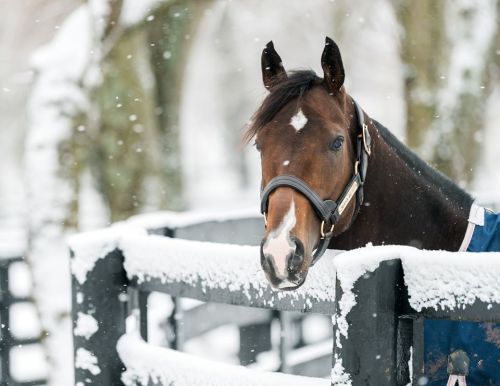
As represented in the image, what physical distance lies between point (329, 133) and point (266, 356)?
8.55ft

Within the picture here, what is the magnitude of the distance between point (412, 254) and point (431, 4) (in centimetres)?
740

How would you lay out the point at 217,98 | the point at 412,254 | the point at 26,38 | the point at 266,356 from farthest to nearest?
1. the point at 217,98
2. the point at 26,38
3. the point at 266,356
4. the point at 412,254

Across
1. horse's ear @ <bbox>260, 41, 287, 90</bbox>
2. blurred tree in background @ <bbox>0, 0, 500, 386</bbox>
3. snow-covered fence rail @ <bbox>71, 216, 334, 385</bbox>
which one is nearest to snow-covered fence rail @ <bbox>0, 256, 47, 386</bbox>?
blurred tree in background @ <bbox>0, 0, 500, 386</bbox>

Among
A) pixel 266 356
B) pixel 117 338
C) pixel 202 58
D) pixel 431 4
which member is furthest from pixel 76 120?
pixel 202 58

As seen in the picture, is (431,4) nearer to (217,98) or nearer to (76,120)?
(76,120)

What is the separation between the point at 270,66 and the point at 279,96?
12.1 inches

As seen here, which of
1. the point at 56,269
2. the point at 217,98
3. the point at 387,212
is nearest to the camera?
the point at 387,212

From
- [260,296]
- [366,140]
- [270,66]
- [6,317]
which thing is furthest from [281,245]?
[6,317]

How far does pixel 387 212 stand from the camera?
2.75m

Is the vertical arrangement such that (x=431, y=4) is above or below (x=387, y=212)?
above

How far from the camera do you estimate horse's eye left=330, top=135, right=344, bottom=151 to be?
249cm

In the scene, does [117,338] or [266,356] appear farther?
[266,356]

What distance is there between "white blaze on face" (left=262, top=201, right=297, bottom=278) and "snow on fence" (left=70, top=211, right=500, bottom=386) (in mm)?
65

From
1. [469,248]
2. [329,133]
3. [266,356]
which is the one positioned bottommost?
[266,356]
